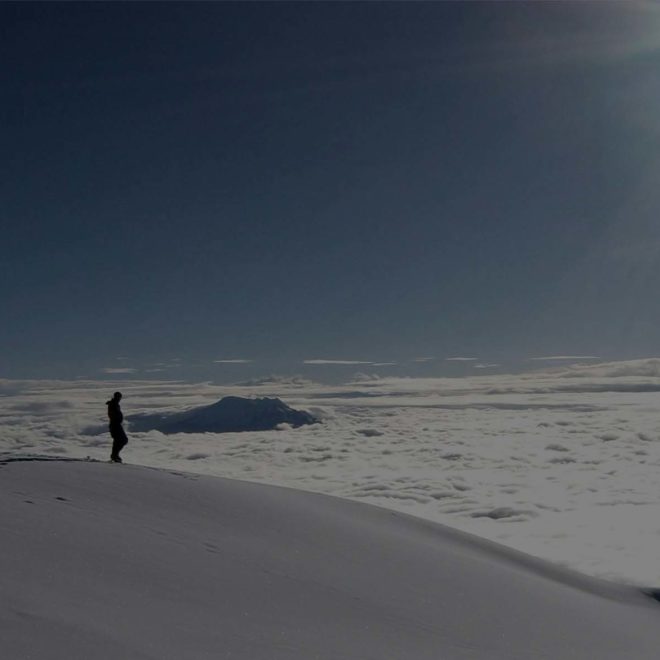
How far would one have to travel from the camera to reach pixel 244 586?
11711 mm

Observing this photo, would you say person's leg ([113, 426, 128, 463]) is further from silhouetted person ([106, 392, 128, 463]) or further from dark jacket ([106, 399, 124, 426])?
dark jacket ([106, 399, 124, 426])

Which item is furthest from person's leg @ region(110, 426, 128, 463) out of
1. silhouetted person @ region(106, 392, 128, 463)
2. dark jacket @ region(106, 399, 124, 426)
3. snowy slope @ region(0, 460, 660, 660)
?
snowy slope @ region(0, 460, 660, 660)

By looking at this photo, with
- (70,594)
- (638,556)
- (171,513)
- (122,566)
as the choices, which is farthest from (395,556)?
(638,556)

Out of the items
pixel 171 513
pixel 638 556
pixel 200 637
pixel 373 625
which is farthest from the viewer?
pixel 638 556

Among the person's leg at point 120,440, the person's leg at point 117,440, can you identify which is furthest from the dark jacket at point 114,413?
the person's leg at point 120,440

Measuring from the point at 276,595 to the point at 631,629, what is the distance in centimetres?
1270

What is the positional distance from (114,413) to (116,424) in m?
0.46

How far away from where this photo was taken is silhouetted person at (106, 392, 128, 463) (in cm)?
2195

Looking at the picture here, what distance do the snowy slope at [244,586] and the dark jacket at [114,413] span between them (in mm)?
2366

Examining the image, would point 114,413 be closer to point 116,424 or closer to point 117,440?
point 116,424

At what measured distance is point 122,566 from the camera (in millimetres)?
10797

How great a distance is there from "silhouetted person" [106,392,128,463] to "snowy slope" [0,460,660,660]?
238 centimetres

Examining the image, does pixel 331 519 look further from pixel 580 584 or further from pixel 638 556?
pixel 638 556

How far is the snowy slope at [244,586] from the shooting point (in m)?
8.31
